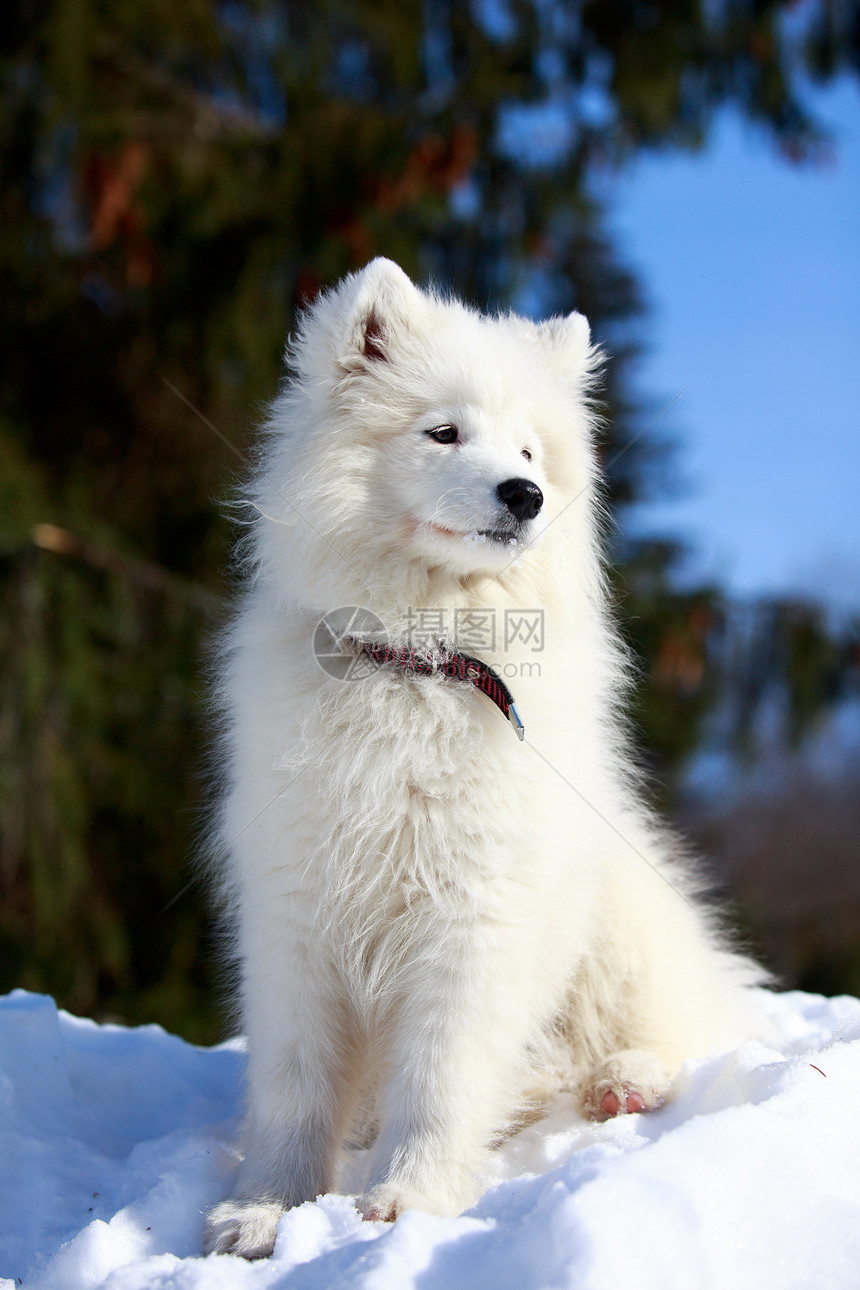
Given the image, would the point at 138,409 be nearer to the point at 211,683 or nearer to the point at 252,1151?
the point at 211,683

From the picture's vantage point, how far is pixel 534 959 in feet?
7.56

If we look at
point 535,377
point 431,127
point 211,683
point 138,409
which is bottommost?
point 211,683

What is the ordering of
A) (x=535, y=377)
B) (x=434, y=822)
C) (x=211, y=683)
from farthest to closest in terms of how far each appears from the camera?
(x=211, y=683), (x=535, y=377), (x=434, y=822)

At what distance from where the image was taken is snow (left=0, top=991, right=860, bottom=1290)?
1602 millimetres

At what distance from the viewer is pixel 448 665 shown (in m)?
2.41

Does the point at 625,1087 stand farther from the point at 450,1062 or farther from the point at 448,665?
the point at 448,665

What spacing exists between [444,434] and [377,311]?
0.45m

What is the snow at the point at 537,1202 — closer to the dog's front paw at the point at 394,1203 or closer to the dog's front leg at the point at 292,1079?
the dog's front paw at the point at 394,1203

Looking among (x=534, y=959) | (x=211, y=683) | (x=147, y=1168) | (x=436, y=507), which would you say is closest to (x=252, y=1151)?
(x=147, y=1168)

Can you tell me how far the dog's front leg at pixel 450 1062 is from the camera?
6.82ft

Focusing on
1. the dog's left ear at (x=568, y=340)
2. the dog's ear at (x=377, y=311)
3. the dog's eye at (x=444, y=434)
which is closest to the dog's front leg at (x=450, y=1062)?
the dog's eye at (x=444, y=434)

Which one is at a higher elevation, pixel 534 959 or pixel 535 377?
pixel 535 377

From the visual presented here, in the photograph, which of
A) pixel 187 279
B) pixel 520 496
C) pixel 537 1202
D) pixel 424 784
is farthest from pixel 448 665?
pixel 187 279

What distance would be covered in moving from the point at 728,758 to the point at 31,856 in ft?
21.9
